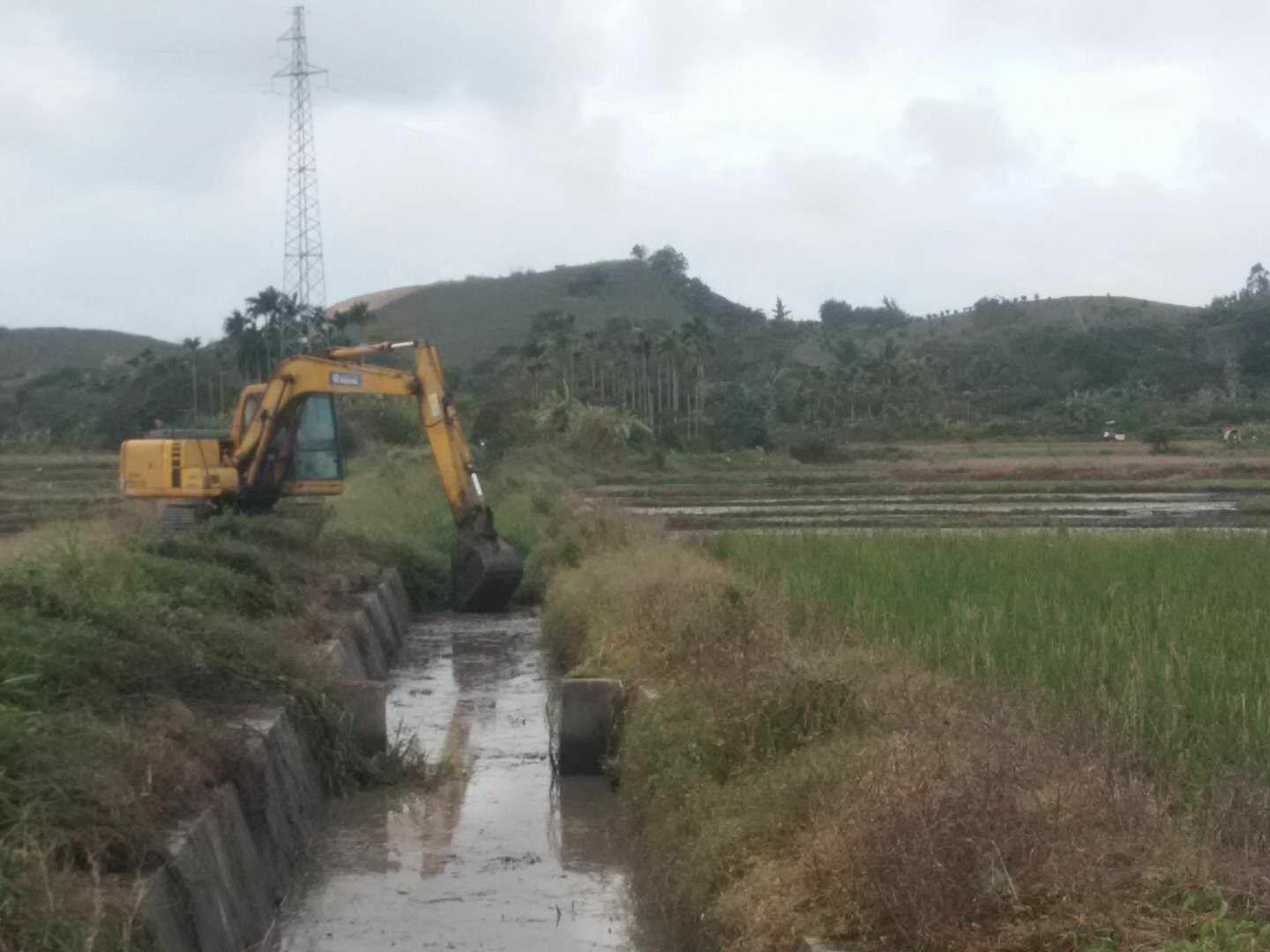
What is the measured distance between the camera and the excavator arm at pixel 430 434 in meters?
17.5

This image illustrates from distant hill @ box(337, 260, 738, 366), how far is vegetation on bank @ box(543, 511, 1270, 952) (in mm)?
63155

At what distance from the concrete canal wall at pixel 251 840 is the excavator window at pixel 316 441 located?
720 cm

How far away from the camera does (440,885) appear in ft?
26.5

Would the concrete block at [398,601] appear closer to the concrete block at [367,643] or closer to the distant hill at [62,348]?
the concrete block at [367,643]

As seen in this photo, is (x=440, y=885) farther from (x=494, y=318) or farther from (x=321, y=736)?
(x=494, y=318)

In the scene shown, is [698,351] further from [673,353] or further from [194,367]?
[194,367]

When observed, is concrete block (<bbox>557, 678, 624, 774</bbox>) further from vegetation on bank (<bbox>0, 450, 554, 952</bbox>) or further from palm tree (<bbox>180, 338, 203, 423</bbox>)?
palm tree (<bbox>180, 338, 203, 423</bbox>)

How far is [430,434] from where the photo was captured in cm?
1745

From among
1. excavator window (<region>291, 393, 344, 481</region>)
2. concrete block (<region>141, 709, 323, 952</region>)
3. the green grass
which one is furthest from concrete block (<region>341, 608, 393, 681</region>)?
concrete block (<region>141, 709, 323, 952</region>)

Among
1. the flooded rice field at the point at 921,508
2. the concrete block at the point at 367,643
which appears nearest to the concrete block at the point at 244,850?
the concrete block at the point at 367,643

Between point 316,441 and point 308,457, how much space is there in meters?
0.21

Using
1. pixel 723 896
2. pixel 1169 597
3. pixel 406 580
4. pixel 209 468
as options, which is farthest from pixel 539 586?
pixel 723 896

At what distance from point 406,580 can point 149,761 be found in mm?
13407

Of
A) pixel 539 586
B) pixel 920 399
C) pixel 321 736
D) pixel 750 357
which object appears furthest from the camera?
pixel 750 357
